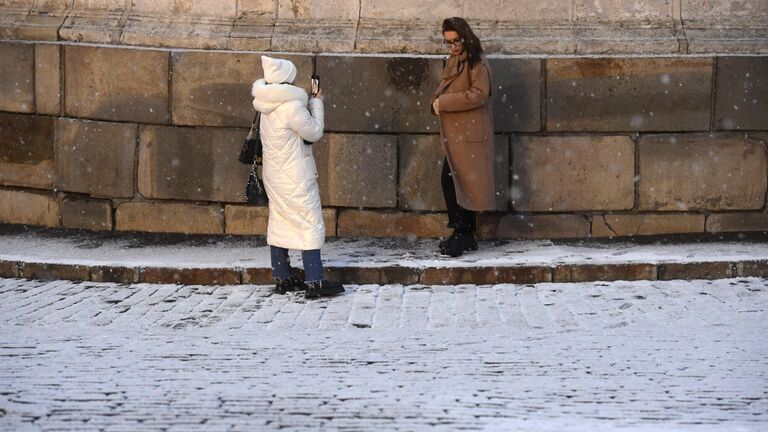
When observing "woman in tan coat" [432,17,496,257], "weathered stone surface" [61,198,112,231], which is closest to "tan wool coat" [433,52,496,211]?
"woman in tan coat" [432,17,496,257]

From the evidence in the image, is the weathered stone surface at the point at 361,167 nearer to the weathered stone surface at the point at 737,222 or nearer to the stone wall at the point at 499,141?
the stone wall at the point at 499,141

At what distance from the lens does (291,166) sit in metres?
9.07

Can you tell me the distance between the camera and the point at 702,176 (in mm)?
11148

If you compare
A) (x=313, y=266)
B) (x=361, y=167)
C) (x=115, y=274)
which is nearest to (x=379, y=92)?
(x=361, y=167)

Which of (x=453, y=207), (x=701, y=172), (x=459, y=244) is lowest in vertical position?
(x=459, y=244)

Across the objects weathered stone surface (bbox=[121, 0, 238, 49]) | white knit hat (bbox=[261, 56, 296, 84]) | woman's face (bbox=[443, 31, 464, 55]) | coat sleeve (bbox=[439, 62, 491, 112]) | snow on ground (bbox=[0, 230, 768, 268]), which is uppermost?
weathered stone surface (bbox=[121, 0, 238, 49])

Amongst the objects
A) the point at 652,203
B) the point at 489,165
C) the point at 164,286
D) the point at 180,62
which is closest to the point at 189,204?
the point at 180,62

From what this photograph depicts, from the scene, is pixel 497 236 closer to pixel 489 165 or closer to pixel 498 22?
pixel 489 165

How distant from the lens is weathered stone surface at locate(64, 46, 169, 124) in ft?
36.9

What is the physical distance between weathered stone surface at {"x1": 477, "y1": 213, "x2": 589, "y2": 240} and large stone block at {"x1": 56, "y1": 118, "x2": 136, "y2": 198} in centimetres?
286

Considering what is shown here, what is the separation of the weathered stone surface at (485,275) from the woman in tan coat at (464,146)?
58cm

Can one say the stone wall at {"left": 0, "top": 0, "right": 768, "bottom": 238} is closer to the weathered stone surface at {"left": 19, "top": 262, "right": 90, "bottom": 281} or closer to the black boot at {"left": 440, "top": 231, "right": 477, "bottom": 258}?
the black boot at {"left": 440, "top": 231, "right": 477, "bottom": 258}

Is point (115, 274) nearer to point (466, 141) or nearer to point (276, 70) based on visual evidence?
point (276, 70)

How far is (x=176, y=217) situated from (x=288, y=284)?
7.61 feet
